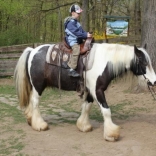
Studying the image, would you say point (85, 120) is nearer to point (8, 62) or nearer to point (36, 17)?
point (8, 62)

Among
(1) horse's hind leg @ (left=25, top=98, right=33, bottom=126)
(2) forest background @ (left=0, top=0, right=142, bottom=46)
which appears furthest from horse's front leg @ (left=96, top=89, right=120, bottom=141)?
(2) forest background @ (left=0, top=0, right=142, bottom=46)

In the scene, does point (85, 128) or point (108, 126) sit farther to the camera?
point (85, 128)

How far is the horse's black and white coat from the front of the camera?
16.0ft

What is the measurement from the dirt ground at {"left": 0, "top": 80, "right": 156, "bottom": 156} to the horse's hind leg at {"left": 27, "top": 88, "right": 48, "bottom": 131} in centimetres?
10

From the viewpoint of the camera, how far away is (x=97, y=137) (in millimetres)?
5035

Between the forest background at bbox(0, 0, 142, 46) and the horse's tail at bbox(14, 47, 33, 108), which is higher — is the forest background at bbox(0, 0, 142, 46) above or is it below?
above

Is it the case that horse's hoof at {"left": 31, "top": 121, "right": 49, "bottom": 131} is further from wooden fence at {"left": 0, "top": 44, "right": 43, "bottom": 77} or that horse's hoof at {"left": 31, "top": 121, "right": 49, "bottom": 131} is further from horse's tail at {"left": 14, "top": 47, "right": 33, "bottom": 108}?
wooden fence at {"left": 0, "top": 44, "right": 43, "bottom": 77}

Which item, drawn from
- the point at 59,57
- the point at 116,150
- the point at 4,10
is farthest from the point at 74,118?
the point at 4,10

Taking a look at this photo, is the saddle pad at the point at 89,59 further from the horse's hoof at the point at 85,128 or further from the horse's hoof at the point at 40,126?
the horse's hoof at the point at 40,126

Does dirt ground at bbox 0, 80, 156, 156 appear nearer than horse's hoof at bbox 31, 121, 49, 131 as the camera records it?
Yes

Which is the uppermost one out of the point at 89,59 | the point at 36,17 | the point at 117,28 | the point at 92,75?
the point at 36,17

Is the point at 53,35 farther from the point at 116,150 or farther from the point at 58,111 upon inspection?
the point at 116,150

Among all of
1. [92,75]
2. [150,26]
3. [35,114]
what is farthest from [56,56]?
[150,26]

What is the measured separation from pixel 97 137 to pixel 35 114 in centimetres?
122
